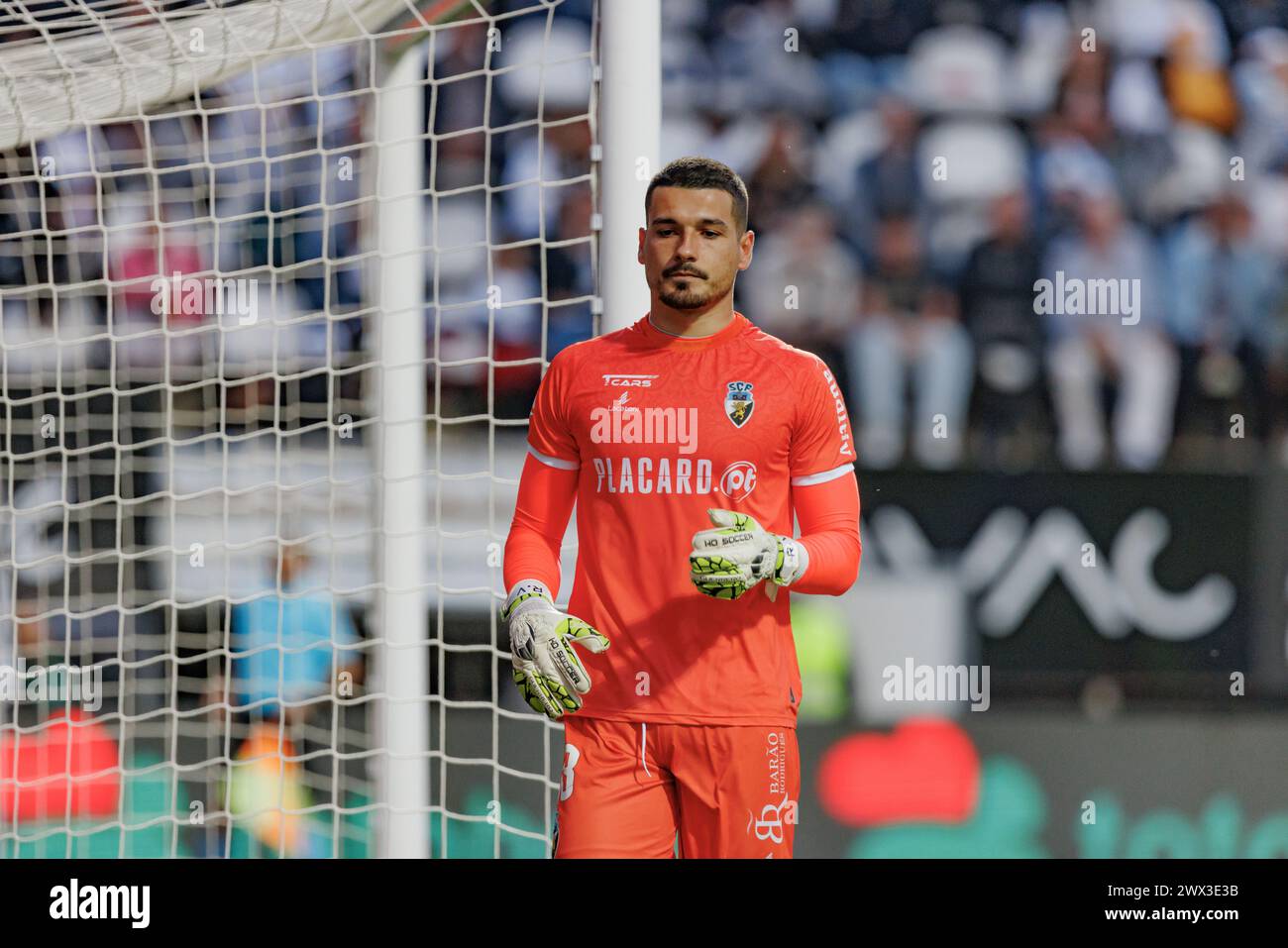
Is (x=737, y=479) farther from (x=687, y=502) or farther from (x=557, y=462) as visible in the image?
(x=557, y=462)

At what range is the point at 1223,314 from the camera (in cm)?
551

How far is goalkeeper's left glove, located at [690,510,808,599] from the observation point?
72.2 inches

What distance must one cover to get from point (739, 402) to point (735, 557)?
0.93 feet

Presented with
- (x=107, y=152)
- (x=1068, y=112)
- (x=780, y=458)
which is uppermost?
(x=1068, y=112)

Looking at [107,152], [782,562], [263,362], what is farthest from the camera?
[263,362]

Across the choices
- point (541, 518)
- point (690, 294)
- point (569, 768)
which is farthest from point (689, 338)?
point (569, 768)

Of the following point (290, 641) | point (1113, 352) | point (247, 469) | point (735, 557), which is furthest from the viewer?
point (1113, 352)

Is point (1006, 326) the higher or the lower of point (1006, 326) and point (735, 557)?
the higher

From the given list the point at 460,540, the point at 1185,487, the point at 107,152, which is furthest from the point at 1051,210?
the point at 107,152

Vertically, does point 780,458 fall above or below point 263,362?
below
